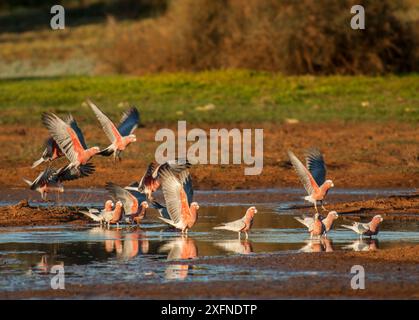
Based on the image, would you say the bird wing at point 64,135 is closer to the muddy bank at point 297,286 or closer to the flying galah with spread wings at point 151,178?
the flying galah with spread wings at point 151,178

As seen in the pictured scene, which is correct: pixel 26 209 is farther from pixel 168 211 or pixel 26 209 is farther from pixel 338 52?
pixel 338 52

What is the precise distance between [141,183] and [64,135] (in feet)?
3.83

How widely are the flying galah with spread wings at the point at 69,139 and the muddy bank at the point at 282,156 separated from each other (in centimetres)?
415

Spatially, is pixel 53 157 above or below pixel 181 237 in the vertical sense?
above

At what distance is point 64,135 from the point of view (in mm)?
14898

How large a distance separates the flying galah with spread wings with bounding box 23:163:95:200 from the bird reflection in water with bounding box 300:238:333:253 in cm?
350

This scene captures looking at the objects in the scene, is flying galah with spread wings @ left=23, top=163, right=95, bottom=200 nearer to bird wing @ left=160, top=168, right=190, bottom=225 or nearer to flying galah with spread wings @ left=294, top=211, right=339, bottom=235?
bird wing @ left=160, top=168, right=190, bottom=225

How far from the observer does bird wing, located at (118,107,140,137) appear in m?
15.4

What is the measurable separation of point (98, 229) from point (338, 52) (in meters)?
19.8

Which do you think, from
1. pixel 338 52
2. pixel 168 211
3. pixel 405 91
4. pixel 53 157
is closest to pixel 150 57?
pixel 338 52

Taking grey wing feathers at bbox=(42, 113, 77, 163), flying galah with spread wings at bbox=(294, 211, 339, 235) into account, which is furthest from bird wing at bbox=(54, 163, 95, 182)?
flying galah with spread wings at bbox=(294, 211, 339, 235)

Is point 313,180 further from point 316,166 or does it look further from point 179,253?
point 179,253

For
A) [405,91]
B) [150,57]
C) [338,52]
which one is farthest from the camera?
[150,57]

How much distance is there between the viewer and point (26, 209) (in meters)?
15.5
